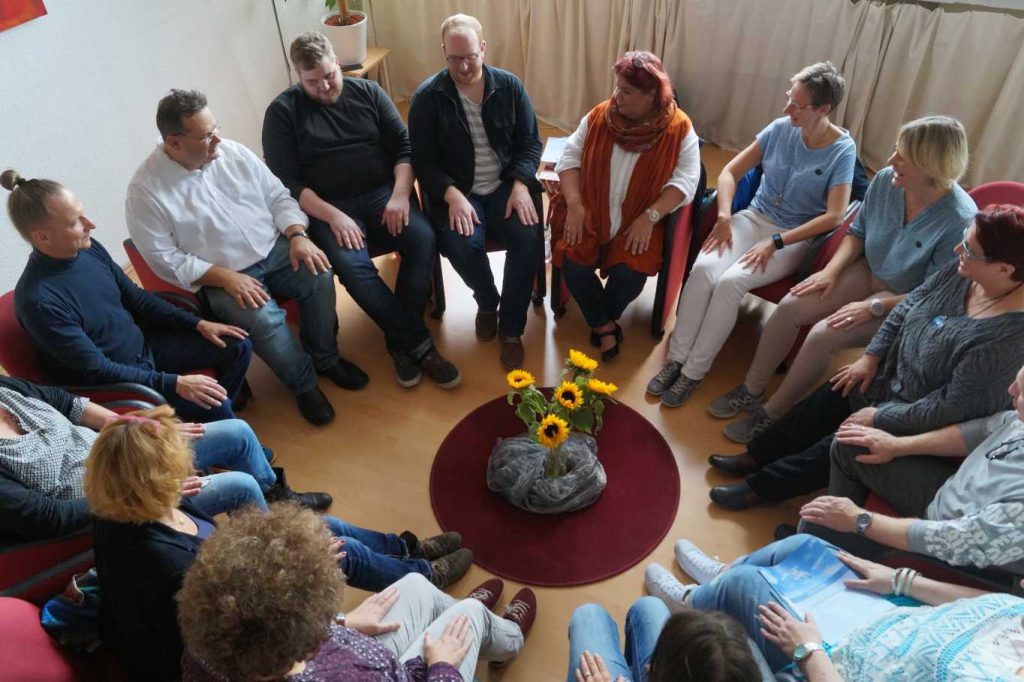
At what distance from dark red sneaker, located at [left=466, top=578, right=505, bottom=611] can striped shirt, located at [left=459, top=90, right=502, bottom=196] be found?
1.71m

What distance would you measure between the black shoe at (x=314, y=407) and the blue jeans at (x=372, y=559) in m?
0.78

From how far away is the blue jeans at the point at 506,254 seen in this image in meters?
2.96

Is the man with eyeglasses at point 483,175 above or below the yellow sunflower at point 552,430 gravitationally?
above

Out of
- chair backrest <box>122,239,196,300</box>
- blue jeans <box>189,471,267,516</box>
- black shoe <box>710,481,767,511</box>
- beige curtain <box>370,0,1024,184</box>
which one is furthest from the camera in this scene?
beige curtain <box>370,0,1024,184</box>

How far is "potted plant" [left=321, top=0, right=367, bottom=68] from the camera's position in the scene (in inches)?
161

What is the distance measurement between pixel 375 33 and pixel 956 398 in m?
4.49

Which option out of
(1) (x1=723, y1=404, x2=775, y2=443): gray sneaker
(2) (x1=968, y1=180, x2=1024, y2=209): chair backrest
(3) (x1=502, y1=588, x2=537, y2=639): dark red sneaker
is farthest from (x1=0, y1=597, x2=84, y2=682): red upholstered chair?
(2) (x1=968, y1=180, x2=1024, y2=209): chair backrest

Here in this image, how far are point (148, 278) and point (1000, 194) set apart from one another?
3081 millimetres

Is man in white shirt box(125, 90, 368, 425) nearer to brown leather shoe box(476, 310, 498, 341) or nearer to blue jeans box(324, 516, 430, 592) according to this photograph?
brown leather shoe box(476, 310, 498, 341)

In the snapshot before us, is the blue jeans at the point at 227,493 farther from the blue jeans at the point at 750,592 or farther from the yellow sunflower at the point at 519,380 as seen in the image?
the blue jeans at the point at 750,592

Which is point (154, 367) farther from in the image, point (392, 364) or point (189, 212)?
point (392, 364)

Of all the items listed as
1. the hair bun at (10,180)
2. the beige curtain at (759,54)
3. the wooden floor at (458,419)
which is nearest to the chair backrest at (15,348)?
the hair bun at (10,180)

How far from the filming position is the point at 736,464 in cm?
250

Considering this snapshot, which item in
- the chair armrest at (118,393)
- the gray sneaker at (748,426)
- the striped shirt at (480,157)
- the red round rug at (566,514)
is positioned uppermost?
the striped shirt at (480,157)
